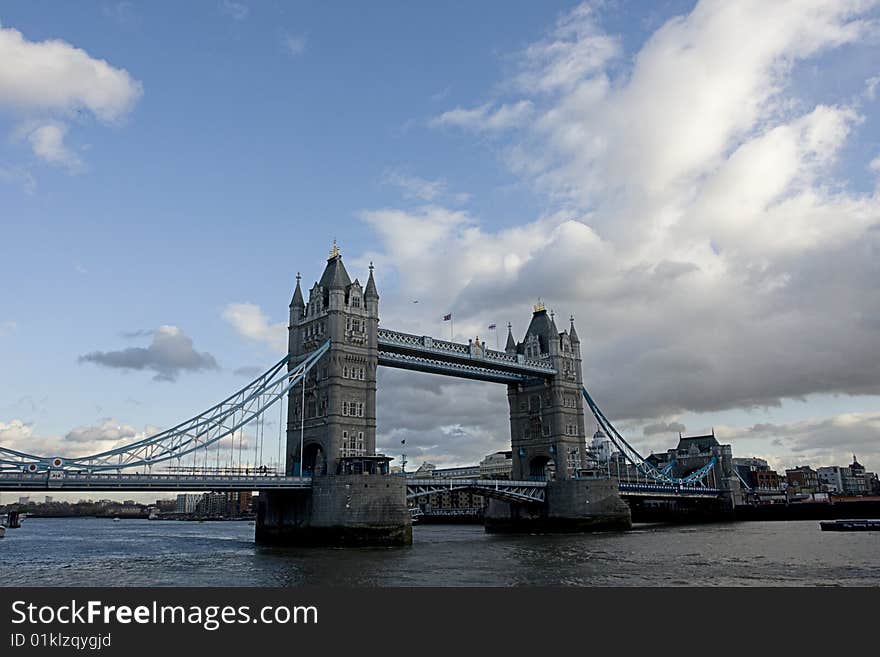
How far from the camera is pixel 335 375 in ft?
222

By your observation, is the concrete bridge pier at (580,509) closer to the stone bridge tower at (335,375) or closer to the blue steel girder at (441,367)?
the blue steel girder at (441,367)

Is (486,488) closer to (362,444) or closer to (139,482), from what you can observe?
(362,444)

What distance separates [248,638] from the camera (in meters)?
15.5

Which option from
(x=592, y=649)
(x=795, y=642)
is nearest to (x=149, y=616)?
(x=592, y=649)

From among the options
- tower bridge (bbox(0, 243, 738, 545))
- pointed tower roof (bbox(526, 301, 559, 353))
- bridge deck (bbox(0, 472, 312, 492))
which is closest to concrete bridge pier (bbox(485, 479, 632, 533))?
tower bridge (bbox(0, 243, 738, 545))

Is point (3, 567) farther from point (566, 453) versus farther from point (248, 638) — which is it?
point (566, 453)

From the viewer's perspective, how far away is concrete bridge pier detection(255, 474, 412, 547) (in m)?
58.6

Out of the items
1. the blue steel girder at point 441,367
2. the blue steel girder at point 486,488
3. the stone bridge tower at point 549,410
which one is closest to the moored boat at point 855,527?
the stone bridge tower at point 549,410

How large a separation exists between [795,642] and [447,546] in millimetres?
48638

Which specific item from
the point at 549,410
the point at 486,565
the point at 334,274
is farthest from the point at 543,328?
the point at 486,565

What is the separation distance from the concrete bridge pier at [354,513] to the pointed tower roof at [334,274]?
18801 millimetres

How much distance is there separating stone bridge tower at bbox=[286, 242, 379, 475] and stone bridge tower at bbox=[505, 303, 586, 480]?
2612 centimetres

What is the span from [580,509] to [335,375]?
3383 cm

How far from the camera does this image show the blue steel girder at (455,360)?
76.2m
